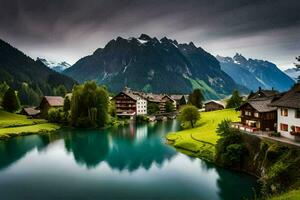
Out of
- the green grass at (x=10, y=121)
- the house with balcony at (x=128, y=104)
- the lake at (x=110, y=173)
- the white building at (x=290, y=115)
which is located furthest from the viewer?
the house with balcony at (x=128, y=104)

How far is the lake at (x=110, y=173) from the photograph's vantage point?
44.3 metres

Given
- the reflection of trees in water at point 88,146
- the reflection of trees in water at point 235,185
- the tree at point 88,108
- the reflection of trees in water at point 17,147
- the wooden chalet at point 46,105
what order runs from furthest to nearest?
the wooden chalet at point 46,105 < the tree at point 88,108 < the reflection of trees in water at point 88,146 < the reflection of trees in water at point 17,147 < the reflection of trees in water at point 235,185

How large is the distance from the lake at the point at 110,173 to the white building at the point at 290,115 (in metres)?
9.48

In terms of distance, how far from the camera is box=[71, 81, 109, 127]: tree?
118375 mm

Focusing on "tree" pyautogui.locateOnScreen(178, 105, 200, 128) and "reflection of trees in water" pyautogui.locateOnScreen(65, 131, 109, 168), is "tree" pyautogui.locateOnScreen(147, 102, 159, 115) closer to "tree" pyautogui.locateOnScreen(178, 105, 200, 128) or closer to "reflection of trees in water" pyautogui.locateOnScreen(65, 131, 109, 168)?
"reflection of trees in water" pyautogui.locateOnScreen(65, 131, 109, 168)

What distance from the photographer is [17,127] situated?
10694 centimetres

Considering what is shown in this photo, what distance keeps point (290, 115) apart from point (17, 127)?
9017cm

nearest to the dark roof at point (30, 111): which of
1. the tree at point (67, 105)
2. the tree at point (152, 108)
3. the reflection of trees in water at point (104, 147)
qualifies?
the tree at point (67, 105)

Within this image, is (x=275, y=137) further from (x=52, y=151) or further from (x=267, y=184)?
(x=52, y=151)

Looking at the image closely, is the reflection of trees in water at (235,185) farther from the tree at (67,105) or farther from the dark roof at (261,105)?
the tree at (67,105)

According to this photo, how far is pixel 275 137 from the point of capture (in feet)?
162

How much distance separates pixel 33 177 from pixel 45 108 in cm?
9344

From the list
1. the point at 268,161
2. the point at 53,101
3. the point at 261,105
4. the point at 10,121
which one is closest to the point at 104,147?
the point at 261,105

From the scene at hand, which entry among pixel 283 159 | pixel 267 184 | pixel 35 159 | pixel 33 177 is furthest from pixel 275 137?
pixel 35 159
